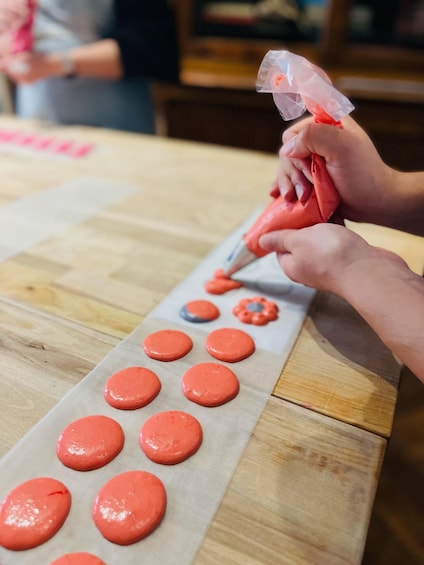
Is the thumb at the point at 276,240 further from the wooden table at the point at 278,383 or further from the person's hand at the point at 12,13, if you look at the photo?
the person's hand at the point at 12,13

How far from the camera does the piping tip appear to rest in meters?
0.69

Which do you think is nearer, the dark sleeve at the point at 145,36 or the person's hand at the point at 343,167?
the person's hand at the point at 343,167

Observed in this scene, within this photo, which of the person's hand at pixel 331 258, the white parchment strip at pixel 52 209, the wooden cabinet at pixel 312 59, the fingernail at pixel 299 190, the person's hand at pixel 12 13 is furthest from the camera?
the wooden cabinet at pixel 312 59

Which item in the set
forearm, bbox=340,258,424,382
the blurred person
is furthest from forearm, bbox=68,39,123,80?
forearm, bbox=340,258,424,382

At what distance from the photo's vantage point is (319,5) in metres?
2.09

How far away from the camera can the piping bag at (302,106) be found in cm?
56

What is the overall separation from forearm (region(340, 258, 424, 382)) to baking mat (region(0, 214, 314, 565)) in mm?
121

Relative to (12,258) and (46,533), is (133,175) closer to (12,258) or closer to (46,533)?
(12,258)

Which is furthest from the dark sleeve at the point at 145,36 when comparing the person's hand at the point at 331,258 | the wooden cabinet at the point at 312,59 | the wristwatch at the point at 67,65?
the person's hand at the point at 331,258

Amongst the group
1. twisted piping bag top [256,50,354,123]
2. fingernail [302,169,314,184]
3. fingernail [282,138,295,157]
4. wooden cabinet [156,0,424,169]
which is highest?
twisted piping bag top [256,50,354,123]

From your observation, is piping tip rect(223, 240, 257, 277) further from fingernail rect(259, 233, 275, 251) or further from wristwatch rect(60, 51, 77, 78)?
wristwatch rect(60, 51, 77, 78)

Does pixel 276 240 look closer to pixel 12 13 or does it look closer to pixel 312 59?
pixel 12 13

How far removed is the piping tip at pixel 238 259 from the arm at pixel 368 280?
0.10m

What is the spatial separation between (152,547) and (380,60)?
2.18 metres
